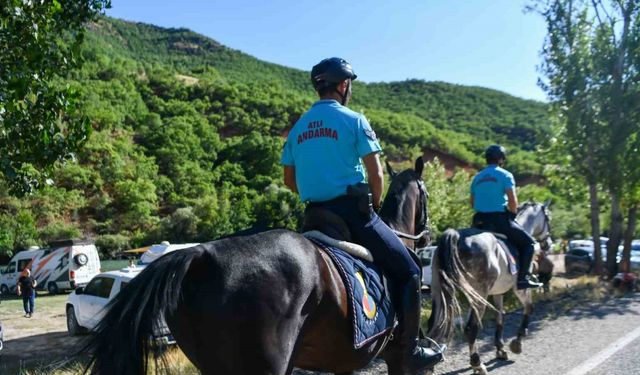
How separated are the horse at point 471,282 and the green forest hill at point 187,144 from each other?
8.87 m

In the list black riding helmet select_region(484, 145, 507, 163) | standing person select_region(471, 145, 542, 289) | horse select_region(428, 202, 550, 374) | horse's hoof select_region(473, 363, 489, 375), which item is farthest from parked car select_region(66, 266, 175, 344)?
horse's hoof select_region(473, 363, 489, 375)

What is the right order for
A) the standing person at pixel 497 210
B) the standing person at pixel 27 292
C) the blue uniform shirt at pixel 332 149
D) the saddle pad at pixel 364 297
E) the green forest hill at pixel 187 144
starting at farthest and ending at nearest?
the green forest hill at pixel 187 144 → the standing person at pixel 27 292 → the standing person at pixel 497 210 → the blue uniform shirt at pixel 332 149 → the saddle pad at pixel 364 297

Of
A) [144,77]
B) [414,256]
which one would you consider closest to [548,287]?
[414,256]

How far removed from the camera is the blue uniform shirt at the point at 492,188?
869 cm

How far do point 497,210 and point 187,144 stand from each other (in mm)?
71268

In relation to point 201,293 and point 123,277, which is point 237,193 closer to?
point 123,277

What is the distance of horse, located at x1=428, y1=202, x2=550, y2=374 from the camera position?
6777mm

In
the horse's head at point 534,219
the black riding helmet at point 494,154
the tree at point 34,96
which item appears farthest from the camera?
the horse's head at point 534,219

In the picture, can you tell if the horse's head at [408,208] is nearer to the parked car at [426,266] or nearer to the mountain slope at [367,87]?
the parked car at [426,266]

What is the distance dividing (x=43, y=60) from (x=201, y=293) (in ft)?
19.1

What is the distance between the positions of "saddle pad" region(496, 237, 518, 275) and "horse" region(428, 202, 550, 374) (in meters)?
0.06

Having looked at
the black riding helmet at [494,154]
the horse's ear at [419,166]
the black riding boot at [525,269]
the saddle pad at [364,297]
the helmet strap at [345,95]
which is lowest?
the black riding boot at [525,269]

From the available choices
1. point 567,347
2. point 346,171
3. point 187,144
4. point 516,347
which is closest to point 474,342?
point 516,347

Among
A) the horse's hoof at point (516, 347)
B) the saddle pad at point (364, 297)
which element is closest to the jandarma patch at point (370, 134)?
the saddle pad at point (364, 297)
